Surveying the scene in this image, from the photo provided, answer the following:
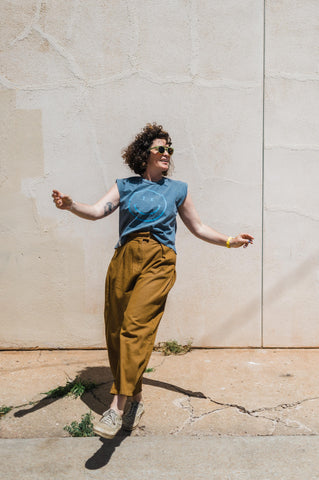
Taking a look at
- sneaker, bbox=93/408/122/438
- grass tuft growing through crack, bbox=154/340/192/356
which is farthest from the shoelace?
grass tuft growing through crack, bbox=154/340/192/356

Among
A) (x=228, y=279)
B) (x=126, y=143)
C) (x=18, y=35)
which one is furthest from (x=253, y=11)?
(x=228, y=279)

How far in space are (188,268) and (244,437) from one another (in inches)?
69.4

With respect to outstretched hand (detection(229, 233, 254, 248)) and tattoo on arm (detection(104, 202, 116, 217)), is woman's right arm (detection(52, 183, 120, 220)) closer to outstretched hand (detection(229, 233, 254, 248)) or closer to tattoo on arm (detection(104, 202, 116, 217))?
tattoo on arm (detection(104, 202, 116, 217))

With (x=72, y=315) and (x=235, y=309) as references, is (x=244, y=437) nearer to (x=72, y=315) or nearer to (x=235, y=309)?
(x=235, y=309)

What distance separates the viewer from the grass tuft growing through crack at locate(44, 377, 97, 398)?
3586mm

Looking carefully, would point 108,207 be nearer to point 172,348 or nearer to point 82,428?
point 82,428

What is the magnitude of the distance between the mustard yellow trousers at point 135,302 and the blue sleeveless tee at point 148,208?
0.16 feet

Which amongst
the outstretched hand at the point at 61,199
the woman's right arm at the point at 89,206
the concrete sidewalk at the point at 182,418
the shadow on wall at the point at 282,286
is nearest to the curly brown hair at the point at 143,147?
the woman's right arm at the point at 89,206

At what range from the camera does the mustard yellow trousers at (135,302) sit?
292cm

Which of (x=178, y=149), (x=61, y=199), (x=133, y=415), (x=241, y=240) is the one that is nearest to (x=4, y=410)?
(x=133, y=415)

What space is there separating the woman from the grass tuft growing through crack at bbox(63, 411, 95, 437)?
0.62 ft

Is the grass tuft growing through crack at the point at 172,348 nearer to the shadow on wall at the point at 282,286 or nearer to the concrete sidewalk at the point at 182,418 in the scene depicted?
the concrete sidewalk at the point at 182,418

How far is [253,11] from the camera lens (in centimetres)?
433

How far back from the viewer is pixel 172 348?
4.49 metres
